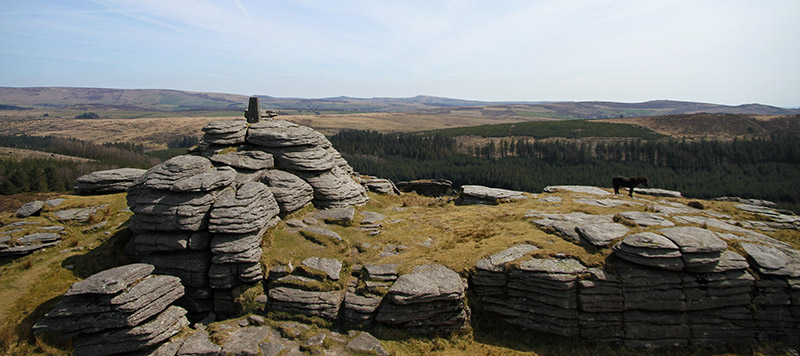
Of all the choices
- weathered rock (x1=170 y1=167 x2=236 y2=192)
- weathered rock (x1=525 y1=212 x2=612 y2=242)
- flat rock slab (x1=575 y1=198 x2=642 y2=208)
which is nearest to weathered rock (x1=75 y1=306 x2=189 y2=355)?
weathered rock (x1=170 y1=167 x2=236 y2=192)

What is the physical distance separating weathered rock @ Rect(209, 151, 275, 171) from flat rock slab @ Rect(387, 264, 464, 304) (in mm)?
13612

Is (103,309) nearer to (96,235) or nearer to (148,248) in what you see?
(148,248)

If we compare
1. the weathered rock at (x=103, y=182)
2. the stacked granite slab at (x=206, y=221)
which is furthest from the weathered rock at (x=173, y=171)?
the weathered rock at (x=103, y=182)

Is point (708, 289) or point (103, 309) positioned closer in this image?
point (103, 309)

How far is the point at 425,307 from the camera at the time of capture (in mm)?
16672

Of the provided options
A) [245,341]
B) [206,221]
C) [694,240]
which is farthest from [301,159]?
[694,240]

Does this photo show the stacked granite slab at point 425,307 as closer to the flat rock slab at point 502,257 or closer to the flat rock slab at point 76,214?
the flat rock slab at point 502,257

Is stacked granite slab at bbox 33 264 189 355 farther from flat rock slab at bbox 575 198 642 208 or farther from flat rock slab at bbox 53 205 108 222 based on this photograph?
flat rock slab at bbox 575 198 642 208

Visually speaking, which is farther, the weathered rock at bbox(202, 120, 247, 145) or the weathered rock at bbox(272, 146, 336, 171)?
the weathered rock at bbox(272, 146, 336, 171)

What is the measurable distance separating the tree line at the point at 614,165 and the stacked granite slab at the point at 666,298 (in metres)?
71.7

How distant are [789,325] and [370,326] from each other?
20644 millimetres

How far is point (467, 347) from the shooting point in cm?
1623

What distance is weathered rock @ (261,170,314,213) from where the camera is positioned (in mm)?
23016

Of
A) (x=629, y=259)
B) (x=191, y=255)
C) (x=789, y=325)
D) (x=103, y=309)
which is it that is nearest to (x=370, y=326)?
(x=191, y=255)
